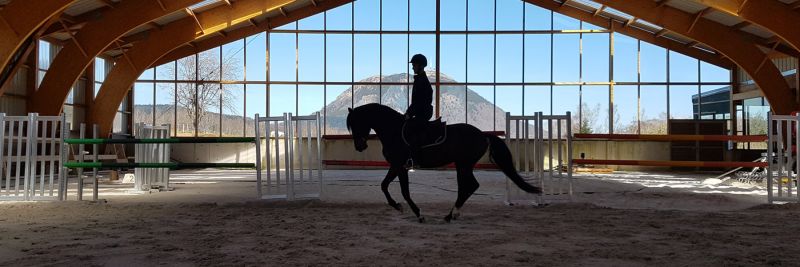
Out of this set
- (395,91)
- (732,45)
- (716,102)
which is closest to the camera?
(732,45)

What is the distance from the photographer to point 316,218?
6.79 meters

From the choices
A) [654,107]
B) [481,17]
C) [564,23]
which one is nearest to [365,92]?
[481,17]

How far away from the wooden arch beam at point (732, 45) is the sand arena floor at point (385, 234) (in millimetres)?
11836

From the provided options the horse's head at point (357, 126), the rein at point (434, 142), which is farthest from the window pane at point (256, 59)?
the rein at point (434, 142)

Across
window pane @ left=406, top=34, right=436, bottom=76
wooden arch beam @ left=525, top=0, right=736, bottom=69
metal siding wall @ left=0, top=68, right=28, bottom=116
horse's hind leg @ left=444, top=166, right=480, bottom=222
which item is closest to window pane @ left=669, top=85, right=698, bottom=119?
wooden arch beam @ left=525, top=0, right=736, bottom=69

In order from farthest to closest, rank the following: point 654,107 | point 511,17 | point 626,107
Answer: point 511,17 → point 626,107 → point 654,107

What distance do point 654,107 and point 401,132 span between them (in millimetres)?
20811

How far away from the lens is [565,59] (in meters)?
24.4

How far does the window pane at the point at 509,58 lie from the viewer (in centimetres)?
2418

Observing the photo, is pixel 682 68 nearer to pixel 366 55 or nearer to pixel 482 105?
pixel 482 105

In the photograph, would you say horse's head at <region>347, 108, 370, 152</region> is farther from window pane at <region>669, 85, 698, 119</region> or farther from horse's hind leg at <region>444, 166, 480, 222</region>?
window pane at <region>669, 85, 698, 119</region>

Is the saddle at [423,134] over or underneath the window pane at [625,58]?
underneath

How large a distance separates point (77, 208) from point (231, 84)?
17.3m

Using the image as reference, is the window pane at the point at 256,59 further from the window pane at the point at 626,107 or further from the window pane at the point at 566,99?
the window pane at the point at 626,107
